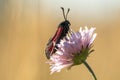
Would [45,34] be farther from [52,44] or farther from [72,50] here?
[72,50]

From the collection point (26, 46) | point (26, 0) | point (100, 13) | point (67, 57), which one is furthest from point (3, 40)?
point (67, 57)

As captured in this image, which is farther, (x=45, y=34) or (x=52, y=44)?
(x=45, y=34)

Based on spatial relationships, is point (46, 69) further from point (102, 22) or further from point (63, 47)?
point (63, 47)

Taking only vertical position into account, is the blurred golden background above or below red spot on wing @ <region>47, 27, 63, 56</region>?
below

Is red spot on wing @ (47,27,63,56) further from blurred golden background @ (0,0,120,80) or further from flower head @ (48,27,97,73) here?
blurred golden background @ (0,0,120,80)

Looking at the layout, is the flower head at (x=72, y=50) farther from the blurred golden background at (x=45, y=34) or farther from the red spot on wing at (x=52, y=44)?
the blurred golden background at (x=45, y=34)

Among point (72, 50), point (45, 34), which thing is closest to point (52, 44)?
point (72, 50)

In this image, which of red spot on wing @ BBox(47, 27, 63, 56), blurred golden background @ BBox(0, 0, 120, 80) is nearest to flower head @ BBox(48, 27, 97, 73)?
red spot on wing @ BBox(47, 27, 63, 56)

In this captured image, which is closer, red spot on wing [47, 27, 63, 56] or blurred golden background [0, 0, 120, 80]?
red spot on wing [47, 27, 63, 56]
